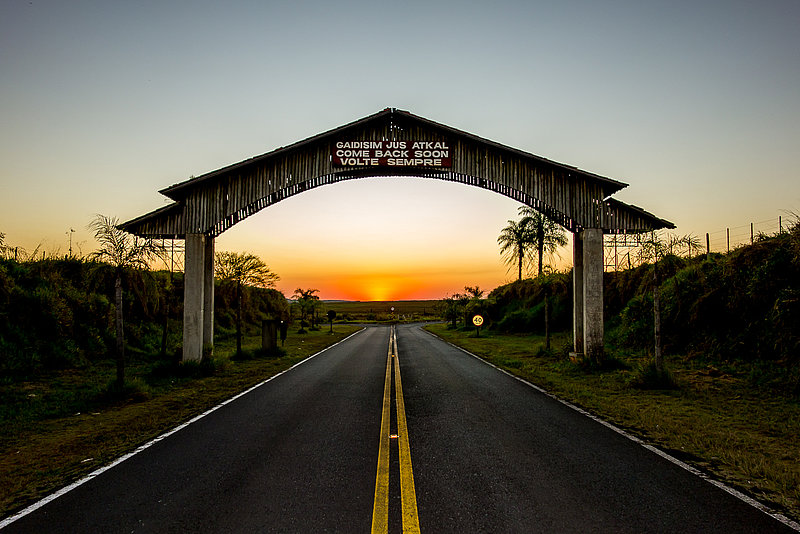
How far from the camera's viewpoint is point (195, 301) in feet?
51.9

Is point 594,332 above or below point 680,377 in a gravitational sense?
above

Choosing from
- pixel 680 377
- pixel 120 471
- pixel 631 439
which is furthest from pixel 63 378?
pixel 680 377

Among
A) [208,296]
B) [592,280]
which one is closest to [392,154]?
[592,280]

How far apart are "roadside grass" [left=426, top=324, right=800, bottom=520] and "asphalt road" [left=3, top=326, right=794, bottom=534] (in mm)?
575

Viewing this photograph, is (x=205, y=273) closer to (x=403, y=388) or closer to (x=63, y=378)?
(x=63, y=378)

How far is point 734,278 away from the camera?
15062 millimetres

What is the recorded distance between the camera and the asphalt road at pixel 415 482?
4188 millimetres

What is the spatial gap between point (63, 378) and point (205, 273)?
5.45 metres

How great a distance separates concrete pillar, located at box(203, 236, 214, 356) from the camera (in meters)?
16.7

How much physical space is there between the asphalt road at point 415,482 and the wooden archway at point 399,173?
8580 mm

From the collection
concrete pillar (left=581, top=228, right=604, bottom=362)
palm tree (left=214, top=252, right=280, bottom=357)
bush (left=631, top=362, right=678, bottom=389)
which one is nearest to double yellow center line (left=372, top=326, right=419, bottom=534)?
bush (left=631, top=362, right=678, bottom=389)

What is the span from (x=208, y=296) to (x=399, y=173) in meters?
8.54

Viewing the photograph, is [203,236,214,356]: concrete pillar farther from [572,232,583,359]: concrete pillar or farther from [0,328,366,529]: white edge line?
[572,232,583,359]: concrete pillar

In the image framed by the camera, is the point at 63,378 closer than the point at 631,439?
No
